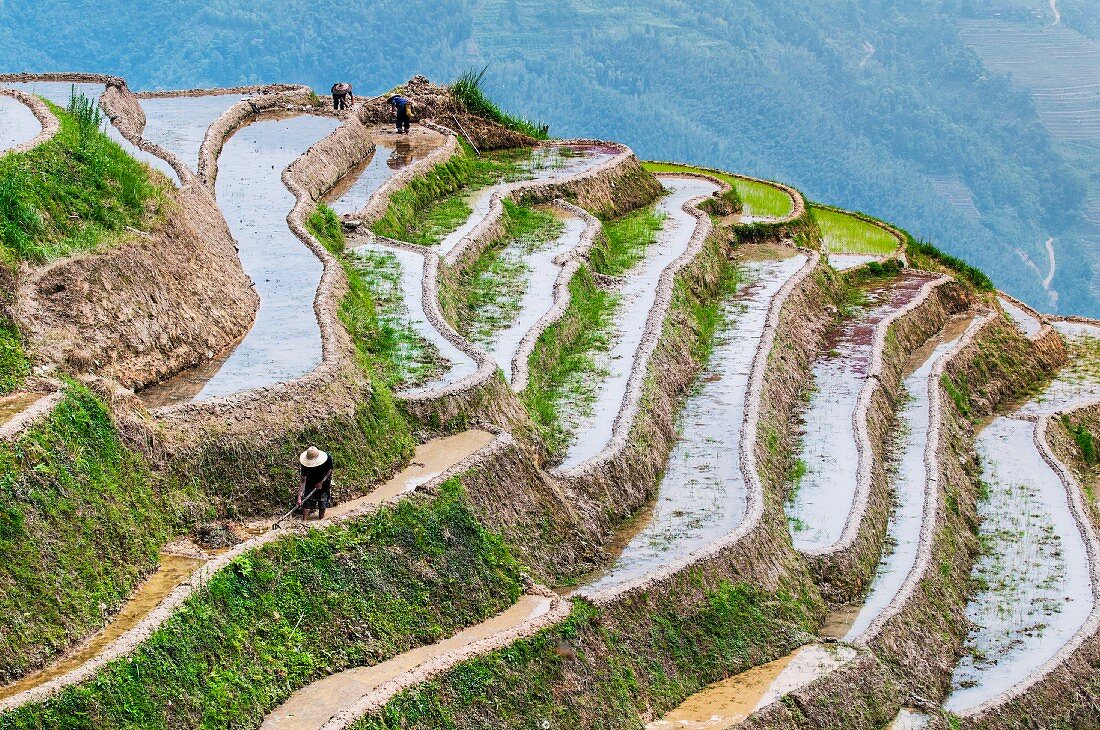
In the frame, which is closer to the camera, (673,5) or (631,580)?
(631,580)

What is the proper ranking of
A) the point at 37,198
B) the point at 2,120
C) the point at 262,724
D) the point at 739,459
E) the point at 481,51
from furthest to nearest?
the point at 481,51, the point at 2,120, the point at 739,459, the point at 37,198, the point at 262,724

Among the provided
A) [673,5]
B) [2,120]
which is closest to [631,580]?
[2,120]

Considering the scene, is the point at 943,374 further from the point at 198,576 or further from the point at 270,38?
the point at 270,38

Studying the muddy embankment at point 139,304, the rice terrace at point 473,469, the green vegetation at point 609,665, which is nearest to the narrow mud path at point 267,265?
the rice terrace at point 473,469

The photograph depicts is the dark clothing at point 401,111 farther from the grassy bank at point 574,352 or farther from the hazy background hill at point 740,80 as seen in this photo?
the hazy background hill at point 740,80

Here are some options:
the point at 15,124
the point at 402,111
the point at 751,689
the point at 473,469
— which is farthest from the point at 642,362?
the point at 402,111

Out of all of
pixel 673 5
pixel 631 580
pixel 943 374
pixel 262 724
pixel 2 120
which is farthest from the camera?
pixel 673 5

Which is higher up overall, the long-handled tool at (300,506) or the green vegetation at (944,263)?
the long-handled tool at (300,506)

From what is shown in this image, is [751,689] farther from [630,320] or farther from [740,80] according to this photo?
[740,80]
